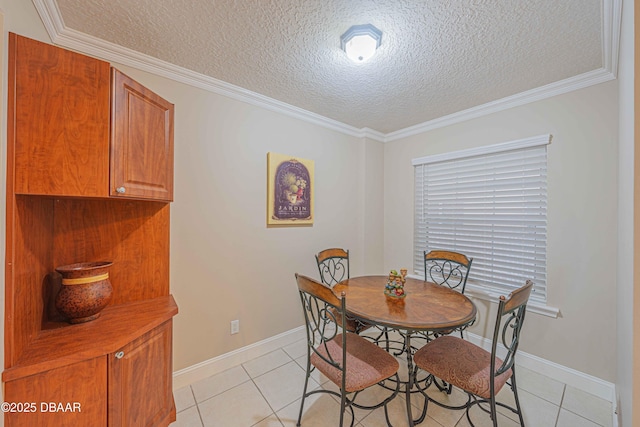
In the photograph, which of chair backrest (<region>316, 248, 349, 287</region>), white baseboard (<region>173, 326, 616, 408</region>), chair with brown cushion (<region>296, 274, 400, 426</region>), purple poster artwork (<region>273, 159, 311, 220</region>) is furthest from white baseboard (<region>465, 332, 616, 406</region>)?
purple poster artwork (<region>273, 159, 311, 220</region>)

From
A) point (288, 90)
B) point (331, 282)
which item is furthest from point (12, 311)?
point (331, 282)

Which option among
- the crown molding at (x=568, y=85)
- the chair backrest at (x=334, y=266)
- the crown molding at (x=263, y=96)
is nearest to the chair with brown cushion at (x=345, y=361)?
the chair backrest at (x=334, y=266)

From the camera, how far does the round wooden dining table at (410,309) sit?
4.78ft

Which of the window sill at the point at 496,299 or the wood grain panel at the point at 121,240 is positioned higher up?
the wood grain panel at the point at 121,240

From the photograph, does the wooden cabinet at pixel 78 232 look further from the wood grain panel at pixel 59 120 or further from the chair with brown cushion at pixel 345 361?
the chair with brown cushion at pixel 345 361

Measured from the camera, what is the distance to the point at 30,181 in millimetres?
1056

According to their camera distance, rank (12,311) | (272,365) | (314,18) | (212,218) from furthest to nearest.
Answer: (272,365), (212,218), (314,18), (12,311)

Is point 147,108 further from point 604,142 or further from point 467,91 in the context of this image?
point 604,142

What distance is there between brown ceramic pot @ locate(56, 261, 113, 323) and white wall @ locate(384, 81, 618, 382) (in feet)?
10.6

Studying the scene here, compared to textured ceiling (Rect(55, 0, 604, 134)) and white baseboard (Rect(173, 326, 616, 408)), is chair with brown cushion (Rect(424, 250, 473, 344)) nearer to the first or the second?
white baseboard (Rect(173, 326, 616, 408))

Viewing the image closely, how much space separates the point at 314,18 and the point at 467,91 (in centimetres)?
158

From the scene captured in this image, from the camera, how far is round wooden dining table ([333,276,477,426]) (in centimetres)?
146

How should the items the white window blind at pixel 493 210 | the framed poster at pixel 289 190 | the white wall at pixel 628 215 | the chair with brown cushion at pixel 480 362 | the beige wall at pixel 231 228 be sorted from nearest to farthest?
the white wall at pixel 628 215
the chair with brown cushion at pixel 480 362
the beige wall at pixel 231 228
the white window blind at pixel 493 210
the framed poster at pixel 289 190

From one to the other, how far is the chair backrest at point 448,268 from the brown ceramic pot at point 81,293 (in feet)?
8.58
